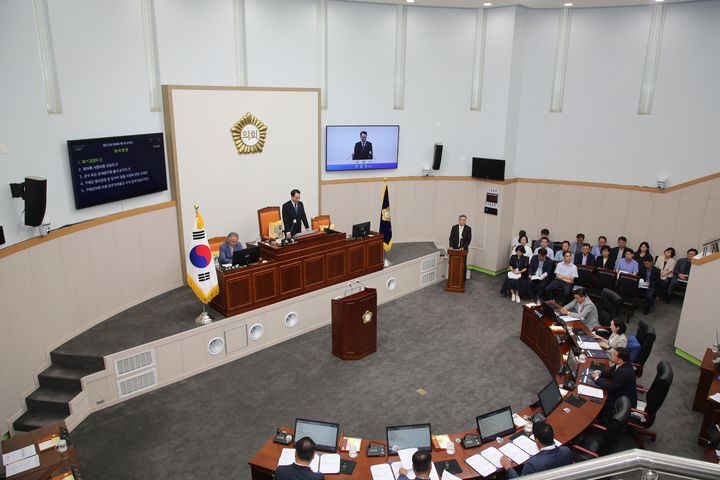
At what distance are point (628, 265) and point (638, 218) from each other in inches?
59.3

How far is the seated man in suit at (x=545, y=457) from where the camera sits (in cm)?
451

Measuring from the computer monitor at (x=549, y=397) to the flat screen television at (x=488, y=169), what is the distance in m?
6.93

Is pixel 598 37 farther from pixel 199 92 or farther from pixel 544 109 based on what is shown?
pixel 199 92

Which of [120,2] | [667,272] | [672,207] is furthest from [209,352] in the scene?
[672,207]

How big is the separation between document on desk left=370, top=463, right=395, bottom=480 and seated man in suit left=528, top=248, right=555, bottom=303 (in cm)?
674

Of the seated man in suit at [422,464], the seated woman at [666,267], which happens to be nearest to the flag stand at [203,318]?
the seated man in suit at [422,464]

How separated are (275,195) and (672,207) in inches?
323

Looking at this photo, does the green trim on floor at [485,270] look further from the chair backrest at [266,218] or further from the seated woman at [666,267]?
the chair backrest at [266,218]

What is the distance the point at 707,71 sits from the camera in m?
10.4

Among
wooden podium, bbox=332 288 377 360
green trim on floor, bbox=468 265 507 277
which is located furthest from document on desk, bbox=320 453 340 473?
green trim on floor, bbox=468 265 507 277

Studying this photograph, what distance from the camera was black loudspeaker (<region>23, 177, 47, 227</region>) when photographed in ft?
21.6

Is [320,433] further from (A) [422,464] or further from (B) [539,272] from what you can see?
(B) [539,272]

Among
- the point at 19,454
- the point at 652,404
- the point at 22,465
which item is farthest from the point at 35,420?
the point at 652,404

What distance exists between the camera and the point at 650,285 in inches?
401
